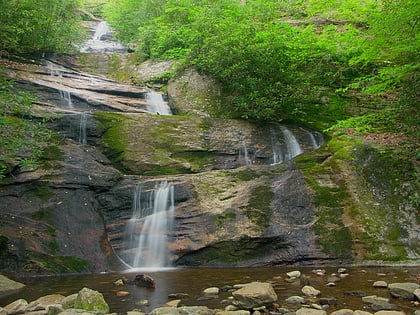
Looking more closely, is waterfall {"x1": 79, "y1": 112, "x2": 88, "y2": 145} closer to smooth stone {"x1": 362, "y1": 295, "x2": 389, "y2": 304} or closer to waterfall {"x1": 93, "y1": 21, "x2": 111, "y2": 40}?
smooth stone {"x1": 362, "y1": 295, "x2": 389, "y2": 304}

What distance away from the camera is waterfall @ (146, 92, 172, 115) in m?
16.7

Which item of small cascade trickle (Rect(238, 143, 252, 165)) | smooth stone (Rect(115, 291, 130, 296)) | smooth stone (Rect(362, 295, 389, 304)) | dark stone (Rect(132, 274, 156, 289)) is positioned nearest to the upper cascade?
small cascade trickle (Rect(238, 143, 252, 165))

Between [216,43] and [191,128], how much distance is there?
4122mm

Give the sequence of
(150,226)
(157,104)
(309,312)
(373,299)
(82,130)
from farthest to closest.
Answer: (157,104) → (82,130) → (150,226) → (373,299) → (309,312)

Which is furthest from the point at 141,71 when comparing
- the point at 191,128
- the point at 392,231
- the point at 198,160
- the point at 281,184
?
the point at 392,231

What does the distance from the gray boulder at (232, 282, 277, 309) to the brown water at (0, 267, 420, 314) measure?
257mm

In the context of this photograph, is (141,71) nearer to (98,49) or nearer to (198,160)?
(98,49)

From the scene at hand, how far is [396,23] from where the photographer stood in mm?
10797

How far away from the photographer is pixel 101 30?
1368 inches

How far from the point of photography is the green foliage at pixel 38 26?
15.8m

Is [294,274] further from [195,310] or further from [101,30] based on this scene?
[101,30]

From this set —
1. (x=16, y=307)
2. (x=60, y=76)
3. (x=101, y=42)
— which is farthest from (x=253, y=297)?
(x=101, y=42)

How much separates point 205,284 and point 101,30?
104 ft

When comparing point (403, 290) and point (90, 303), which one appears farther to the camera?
point (403, 290)
